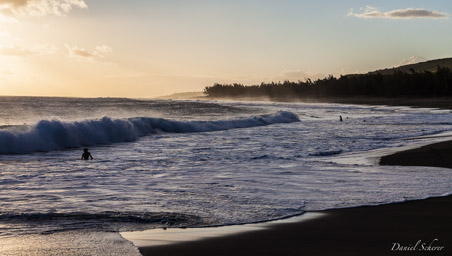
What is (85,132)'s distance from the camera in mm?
29828

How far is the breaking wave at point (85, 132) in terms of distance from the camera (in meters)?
24.3

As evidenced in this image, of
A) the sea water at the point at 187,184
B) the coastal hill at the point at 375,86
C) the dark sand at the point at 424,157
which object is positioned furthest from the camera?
the coastal hill at the point at 375,86

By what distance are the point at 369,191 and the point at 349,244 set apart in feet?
15.8

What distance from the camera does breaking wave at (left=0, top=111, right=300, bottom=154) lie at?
24344 mm

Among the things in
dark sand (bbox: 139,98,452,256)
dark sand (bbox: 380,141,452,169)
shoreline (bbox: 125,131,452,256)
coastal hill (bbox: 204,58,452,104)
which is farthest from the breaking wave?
coastal hill (bbox: 204,58,452,104)

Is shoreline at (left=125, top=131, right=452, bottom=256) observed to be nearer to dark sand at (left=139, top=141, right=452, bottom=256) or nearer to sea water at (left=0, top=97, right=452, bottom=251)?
dark sand at (left=139, top=141, right=452, bottom=256)

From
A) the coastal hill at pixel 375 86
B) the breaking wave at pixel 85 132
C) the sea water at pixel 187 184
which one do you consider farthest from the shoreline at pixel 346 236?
the coastal hill at pixel 375 86

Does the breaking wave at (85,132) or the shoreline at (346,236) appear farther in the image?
the breaking wave at (85,132)

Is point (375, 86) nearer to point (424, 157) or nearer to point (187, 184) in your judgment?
point (424, 157)

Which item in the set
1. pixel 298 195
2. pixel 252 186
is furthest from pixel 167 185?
pixel 298 195

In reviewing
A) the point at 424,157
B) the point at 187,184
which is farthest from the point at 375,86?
the point at 187,184

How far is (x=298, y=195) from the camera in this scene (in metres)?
11.6

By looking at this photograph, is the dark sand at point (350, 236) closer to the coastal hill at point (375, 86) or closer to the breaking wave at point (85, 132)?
the breaking wave at point (85, 132)

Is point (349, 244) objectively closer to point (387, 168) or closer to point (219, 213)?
point (219, 213)
